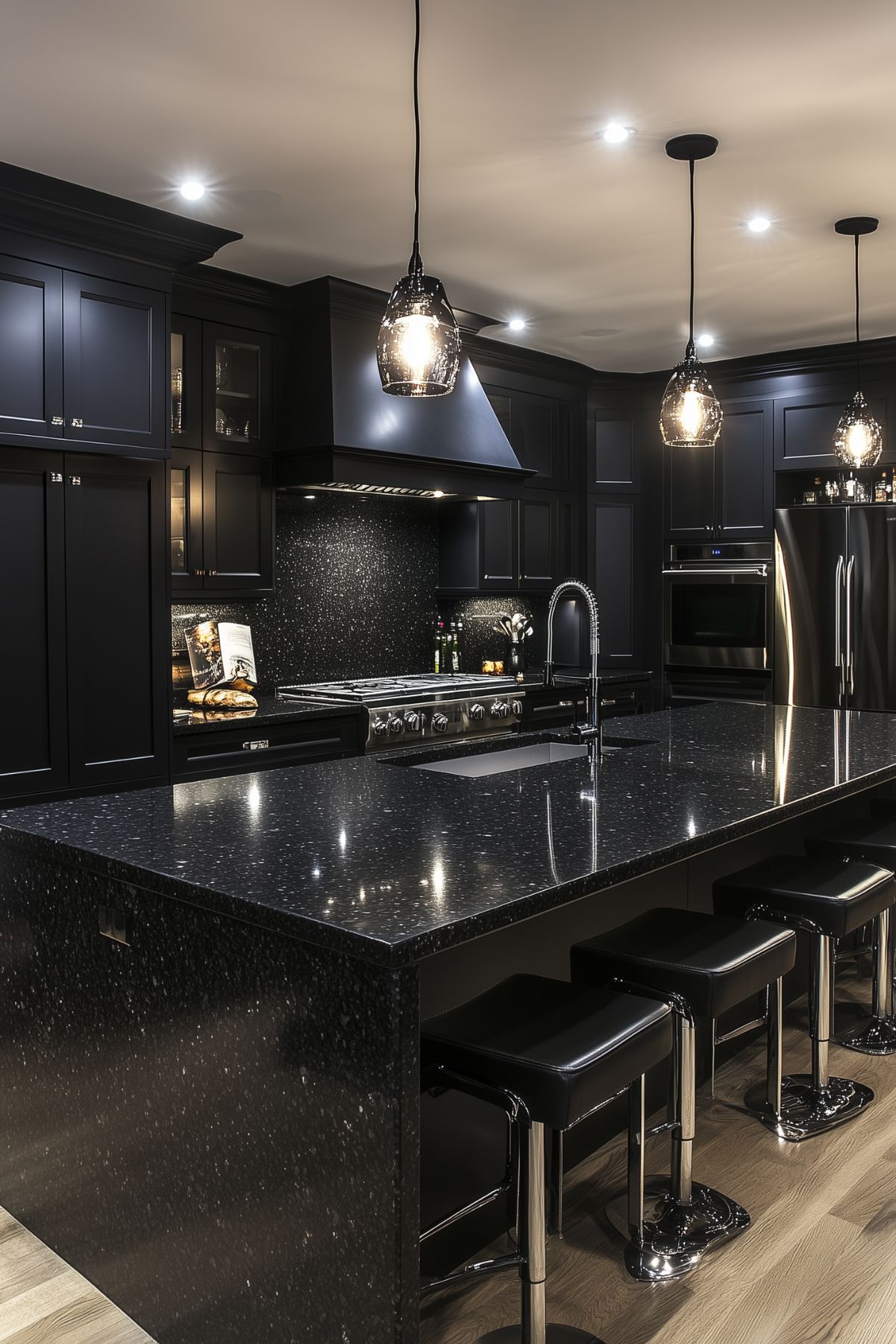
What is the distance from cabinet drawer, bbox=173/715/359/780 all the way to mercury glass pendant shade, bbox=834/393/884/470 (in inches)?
86.4

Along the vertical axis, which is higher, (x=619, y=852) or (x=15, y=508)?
(x=15, y=508)

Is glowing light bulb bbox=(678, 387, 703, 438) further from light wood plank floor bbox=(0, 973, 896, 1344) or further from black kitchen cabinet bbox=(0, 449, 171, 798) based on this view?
light wood plank floor bbox=(0, 973, 896, 1344)

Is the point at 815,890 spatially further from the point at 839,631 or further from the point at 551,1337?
the point at 839,631

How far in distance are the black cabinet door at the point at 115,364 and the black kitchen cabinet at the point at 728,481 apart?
3361 mm

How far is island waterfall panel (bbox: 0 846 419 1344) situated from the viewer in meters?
1.45

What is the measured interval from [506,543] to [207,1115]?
4.29 metres

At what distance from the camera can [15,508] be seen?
3.40 meters

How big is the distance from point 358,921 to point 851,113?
107 inches

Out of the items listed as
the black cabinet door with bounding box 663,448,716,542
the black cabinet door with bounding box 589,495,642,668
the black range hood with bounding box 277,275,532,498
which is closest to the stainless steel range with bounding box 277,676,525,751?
the black range hood with bounding box 277,275,532,498

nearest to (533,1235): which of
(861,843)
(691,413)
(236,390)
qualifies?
(861,843)

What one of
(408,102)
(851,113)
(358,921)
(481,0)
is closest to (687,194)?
(851,113)

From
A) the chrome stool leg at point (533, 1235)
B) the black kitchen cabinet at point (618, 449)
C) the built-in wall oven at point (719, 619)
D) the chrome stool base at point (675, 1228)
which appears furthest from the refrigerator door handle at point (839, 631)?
the chrome stool leg at point (533, 1235)

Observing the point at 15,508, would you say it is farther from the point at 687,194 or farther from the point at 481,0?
the point at 687,194

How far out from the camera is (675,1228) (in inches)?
84.4
